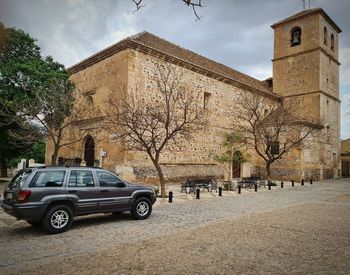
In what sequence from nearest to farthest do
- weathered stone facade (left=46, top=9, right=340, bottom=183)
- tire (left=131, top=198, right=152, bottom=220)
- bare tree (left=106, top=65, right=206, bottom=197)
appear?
tire (left=131, top=198, right=152, bottom=220), bare tree (left=106, top=65, right=206, bottom=197), weathered stone facade (left=46, top=9, right=340, bottom=183)

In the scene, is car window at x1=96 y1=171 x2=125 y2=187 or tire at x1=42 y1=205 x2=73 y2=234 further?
car window at x1=96 y1=171 x2=125 y2=187

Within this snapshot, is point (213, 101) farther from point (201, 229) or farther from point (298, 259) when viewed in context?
point (298, 259)

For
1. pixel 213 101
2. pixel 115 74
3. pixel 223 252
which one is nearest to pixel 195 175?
pixel 213 101

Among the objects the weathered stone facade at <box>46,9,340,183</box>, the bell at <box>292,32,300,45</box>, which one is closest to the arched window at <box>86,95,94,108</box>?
the weathered stone facade at <box>46,9,340,183</box>

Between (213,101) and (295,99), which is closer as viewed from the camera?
(213,101)

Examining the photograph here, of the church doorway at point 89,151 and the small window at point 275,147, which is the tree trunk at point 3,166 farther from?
the small window at point 275,147

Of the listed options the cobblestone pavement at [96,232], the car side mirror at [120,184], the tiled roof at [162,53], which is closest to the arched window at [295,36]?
the tiled roof at [162,53]

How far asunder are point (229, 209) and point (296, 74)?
22706 mm

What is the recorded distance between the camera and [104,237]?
6.34m

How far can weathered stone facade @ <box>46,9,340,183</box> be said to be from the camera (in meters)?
16.9

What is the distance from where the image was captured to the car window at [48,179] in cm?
656

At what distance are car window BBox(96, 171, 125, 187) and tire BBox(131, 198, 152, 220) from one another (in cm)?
73

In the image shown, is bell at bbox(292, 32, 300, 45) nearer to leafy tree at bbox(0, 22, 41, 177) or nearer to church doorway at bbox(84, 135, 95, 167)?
church doorway at bbox(84, 135, 95, 167)

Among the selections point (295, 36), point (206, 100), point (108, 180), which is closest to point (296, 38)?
point (295, 36)
